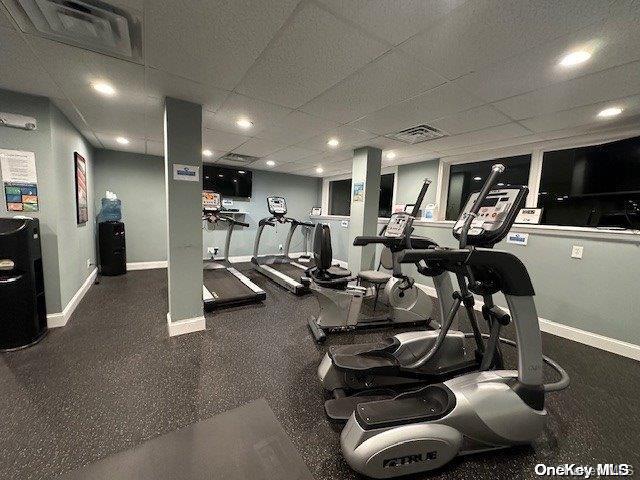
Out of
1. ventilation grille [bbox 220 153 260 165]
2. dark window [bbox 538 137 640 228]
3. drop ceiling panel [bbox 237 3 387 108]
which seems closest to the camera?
drop ceiling panel [bbox 237 3 387 108]

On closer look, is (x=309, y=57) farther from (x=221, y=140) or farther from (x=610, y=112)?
(x=610, y=112)

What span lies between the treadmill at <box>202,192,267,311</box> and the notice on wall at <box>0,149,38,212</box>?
182cm

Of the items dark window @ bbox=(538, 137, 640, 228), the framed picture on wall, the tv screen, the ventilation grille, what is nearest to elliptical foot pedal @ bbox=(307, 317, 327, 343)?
the framed picture on wall

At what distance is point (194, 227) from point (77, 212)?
1966 mm

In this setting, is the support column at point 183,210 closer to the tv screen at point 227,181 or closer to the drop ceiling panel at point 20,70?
the drop ceiling panel at point 20,70

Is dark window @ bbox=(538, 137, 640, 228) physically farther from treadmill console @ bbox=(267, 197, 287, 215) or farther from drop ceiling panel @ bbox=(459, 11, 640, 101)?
treadmill console @ bbox=(267, 197, 287, 215)

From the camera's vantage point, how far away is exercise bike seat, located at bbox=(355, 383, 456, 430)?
125 cm

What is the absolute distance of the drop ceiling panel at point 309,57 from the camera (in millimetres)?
1455

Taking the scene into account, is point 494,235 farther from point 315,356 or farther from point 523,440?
point 315,356

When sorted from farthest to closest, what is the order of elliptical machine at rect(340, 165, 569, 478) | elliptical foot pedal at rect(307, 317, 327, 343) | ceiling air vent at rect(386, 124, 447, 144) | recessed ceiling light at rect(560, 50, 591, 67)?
ceiling air vent at rect(386, 124, 447, 144) → elliptical foot pedal at rect(307, 317, 327, 343) → recessed ceiling light at rect(560, 50, 591, 67) → elliptical machine at rect(340, 165, 569, 478)

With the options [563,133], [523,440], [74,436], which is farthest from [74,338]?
[563,133]

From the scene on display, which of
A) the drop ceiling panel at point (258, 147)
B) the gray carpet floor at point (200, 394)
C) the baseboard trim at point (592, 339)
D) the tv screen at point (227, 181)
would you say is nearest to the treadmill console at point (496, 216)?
the gray carpet floor at point (200, 394)

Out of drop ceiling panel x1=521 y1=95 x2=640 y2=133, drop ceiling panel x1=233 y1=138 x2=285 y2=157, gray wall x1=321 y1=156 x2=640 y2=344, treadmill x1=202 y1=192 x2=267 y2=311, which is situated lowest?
treadmill x1=202 y1=192 x2=267 y2=311

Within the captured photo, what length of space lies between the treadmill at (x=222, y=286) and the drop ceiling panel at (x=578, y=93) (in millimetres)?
3568
